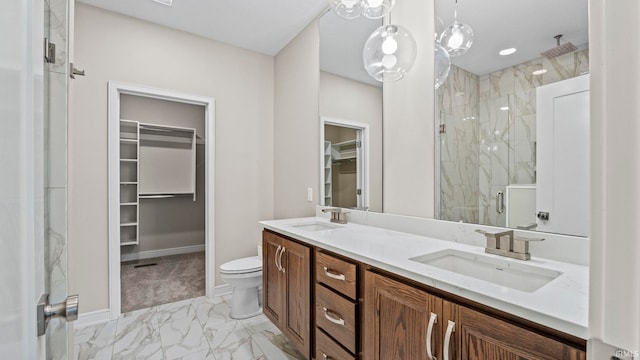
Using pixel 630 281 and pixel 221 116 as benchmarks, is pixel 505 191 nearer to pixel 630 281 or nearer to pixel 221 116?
pixel 630 281

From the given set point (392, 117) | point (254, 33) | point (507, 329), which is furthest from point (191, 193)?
point (507, 329)

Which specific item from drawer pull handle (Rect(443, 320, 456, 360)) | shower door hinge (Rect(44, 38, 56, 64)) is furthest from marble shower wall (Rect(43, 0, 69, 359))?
drawer pull handle (Rect(443, 320, 456, 360))

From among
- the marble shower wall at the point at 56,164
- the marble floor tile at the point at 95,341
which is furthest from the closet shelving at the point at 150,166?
the marble shower wall at the point at 56,164

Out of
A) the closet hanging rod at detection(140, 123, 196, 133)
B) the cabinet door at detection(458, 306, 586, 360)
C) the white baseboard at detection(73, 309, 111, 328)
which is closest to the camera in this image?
the cabinet door at detection(458, 306, 586, 360)

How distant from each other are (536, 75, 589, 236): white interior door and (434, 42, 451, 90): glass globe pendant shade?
51cm

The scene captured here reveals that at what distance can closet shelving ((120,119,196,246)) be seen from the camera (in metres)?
3.77

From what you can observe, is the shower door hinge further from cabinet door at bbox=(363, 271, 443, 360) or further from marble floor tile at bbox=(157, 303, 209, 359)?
marble floor tile at bbox=(157, 303, 209, 359)

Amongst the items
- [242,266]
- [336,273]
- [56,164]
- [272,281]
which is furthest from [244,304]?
[56,164]

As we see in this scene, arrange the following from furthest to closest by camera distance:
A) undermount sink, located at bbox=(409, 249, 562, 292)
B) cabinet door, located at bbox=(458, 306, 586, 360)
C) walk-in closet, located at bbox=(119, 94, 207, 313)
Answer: walk-in closet, located at bbox=(119, 94, 207, 313)
undermount sink, located at bbox=(409, 249, 562, 292)
cabinet door, located at bbox=(458, 306, 586, 360)

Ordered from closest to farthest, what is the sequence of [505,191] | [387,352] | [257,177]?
[387,352] < [505,191] < [257,177]

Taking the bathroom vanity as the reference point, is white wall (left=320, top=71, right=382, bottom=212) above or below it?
above

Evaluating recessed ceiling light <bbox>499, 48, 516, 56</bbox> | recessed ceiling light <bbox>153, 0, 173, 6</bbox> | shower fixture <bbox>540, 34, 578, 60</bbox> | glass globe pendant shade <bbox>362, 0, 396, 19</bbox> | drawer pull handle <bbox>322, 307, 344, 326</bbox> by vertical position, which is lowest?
drawer pull handle <bbox>322, 307, 344, 326</bbox>

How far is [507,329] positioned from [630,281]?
1.37 feet

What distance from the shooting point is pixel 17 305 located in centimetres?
40
